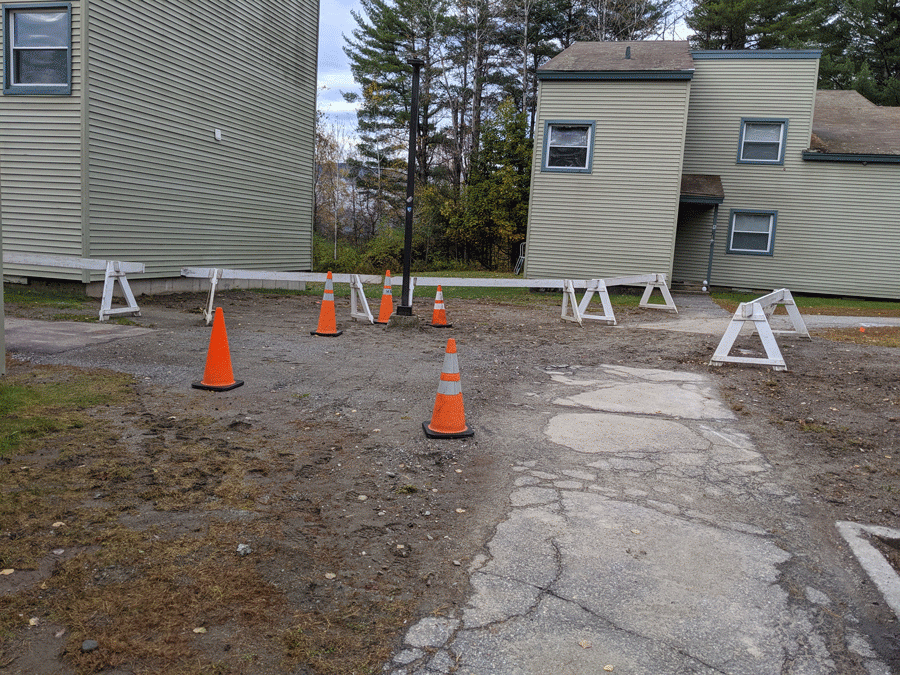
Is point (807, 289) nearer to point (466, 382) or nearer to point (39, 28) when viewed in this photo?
point (466, 382)

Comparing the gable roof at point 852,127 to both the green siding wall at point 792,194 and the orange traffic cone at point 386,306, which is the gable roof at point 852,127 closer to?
the green siding wall at point 792,194

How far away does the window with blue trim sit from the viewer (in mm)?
21297

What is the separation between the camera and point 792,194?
20938 millimetres

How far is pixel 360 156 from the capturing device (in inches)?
1688

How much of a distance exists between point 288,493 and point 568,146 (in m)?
17.2

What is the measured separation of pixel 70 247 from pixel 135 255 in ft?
4.46

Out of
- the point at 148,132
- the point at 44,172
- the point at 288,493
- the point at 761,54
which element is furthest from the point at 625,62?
the point at 288,493

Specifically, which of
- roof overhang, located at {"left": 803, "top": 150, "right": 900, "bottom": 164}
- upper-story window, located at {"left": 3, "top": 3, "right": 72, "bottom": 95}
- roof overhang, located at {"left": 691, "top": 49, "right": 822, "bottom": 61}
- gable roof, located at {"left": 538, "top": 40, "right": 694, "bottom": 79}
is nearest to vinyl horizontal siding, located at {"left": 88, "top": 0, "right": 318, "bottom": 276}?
upper-story window, located at {"left": 3, "top": 3, "right": 72, "bottom": 95}

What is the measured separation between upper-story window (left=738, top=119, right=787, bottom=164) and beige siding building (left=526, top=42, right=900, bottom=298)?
32 mm

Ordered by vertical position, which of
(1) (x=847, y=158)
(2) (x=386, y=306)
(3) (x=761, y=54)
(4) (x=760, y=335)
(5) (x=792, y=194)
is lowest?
(2) (x=386, y=306)

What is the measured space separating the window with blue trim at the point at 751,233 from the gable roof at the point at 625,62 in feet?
17.3

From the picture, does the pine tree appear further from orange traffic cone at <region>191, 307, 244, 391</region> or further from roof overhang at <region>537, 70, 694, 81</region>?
orange traffic cone at <region>191, 307, 244, 391</region>

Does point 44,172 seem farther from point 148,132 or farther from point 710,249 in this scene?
point 710,249

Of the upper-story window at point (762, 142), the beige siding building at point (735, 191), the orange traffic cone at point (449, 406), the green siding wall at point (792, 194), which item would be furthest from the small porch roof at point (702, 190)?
the orange traffic cone at point (449, 406)
